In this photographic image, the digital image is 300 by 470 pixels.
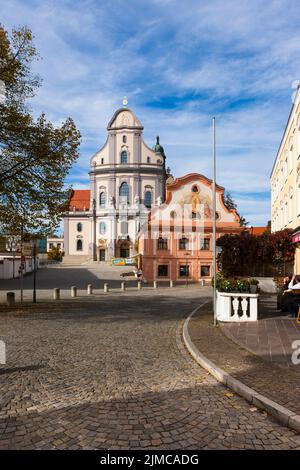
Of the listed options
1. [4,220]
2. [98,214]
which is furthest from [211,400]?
[98,214]

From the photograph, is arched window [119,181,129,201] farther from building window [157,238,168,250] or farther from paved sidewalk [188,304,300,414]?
paved sidewalk [188,304,300,414]

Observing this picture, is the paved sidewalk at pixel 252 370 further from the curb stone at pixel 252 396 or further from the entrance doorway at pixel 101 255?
the entrance doorway at pixel 101 255

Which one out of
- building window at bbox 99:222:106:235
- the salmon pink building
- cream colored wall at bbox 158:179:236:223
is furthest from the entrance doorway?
cream colored wall at bbox 158:179:236:223

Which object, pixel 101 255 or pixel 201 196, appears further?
pixel 101 255

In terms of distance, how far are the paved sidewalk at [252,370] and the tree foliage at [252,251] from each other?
13.7 m

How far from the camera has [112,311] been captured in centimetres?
1545

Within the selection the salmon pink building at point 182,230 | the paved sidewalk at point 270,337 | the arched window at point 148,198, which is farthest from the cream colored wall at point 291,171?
the arched window at point 148,198

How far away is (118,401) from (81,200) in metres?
76.8

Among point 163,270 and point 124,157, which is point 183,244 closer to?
point 163,270

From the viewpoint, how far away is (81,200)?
79.9 metres

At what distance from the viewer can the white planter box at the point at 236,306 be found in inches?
459

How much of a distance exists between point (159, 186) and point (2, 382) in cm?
6651

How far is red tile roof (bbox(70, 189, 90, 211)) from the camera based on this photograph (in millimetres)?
76438

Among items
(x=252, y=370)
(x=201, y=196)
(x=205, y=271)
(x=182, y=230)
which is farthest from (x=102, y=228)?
(x=252, y=370)
